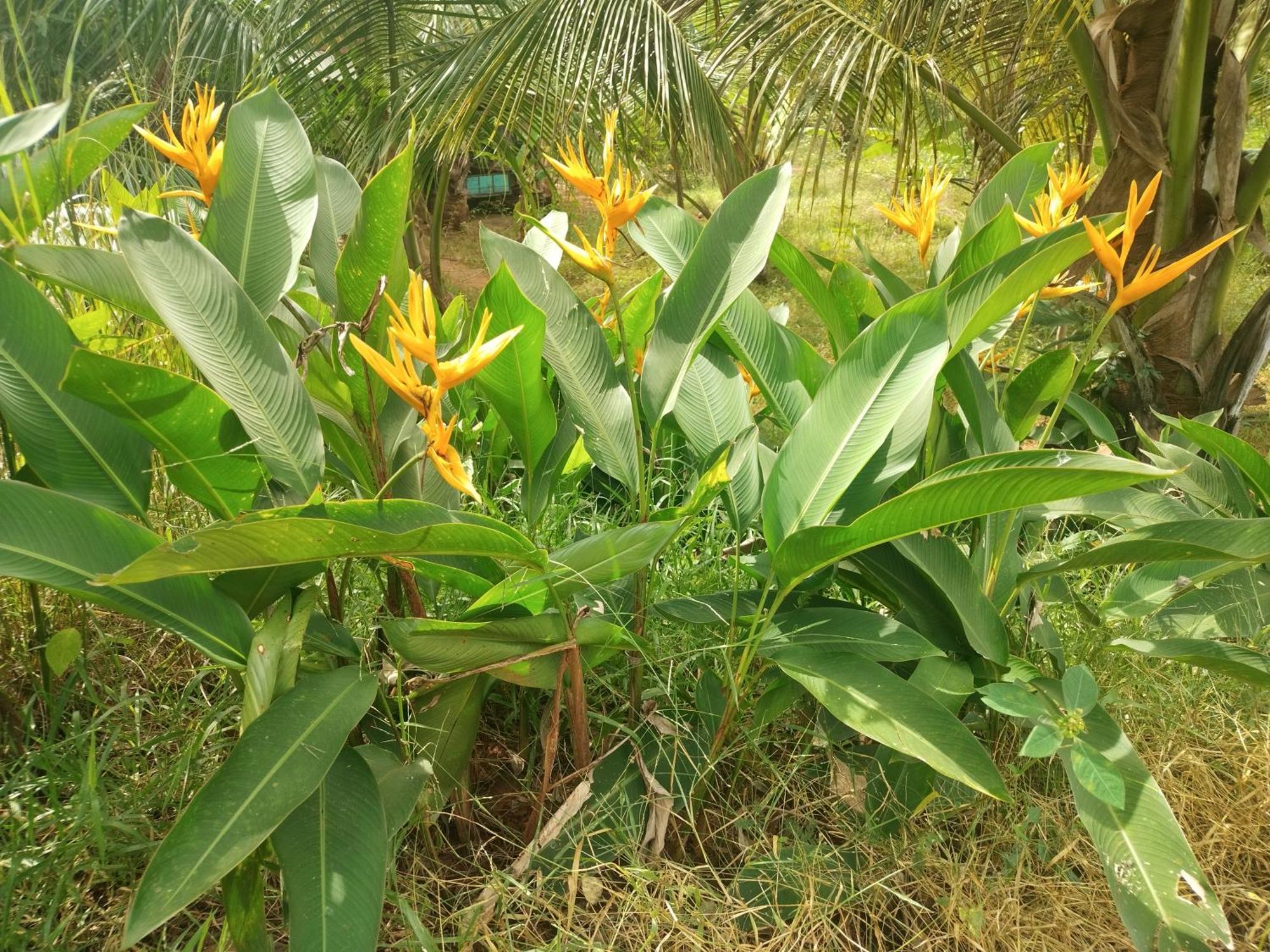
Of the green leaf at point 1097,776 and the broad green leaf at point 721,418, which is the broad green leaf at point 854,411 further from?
the green leaf at point 1097,776

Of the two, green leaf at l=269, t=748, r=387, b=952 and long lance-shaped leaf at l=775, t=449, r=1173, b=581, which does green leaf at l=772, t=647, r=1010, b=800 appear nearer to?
long lance-shaped leaf at l=775, t=449, r=1173, b=581

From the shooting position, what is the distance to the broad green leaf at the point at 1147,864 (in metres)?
Result: 1.03

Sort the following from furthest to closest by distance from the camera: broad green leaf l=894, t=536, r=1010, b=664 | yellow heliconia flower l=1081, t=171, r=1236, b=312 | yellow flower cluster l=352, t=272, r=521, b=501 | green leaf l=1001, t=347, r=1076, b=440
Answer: green leaf l=1001, t=347, r=1076, b=440, broad green leaf l=894, t=536, r=1010, b=664, yellow heliconia flower l=1081, t=171, r=1236, b=312, yellow flower cluster l=352, t=272, r=521, b=501

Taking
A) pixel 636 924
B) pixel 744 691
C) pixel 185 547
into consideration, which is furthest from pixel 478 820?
pixel 185 547

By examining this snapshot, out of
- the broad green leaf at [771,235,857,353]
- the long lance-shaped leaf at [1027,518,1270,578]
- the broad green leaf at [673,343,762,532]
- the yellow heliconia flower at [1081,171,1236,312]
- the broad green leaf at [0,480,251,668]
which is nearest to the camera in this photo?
the broad green leaf at [0,480,251,668]

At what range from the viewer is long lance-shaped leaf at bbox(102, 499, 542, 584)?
0.84m

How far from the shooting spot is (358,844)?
39.5 inches

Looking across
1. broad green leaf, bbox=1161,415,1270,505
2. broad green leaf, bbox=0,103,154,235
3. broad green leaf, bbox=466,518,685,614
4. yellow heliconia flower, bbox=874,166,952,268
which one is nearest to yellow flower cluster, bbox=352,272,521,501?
broad green leaf, bbox=466,518,685,614

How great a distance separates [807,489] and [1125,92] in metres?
1.96

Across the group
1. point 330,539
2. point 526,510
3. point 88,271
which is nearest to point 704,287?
point 526,510

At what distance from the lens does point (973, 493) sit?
102 centimetres

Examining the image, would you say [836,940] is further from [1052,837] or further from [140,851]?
[140,851]

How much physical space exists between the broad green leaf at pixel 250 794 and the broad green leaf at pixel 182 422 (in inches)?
10.9

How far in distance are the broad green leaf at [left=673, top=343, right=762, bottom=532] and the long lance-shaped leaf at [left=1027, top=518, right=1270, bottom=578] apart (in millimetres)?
382
